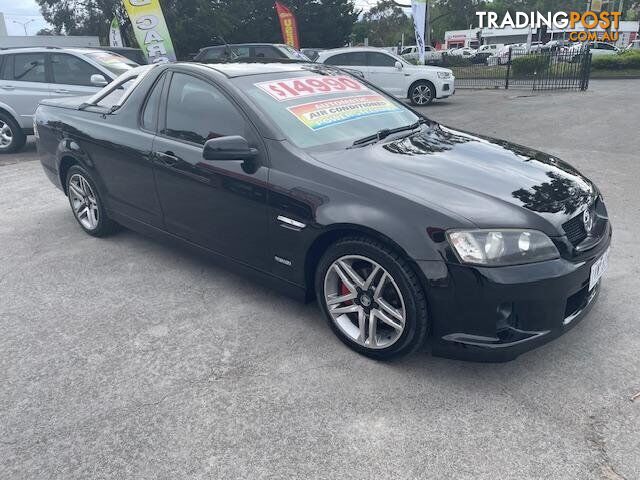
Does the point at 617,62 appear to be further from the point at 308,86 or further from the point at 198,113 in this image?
the point at 198,113

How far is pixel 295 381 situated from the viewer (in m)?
2.81

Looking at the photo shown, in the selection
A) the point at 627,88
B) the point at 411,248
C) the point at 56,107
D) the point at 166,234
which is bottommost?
→ the point at 627,88

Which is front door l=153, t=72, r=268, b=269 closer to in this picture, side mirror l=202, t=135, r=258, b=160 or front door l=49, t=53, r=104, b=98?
side mirror l=202, t=135, r=258, b=160

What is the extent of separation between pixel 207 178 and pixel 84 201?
2005mm

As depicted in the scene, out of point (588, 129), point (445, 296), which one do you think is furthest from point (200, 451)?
point (588, 129)

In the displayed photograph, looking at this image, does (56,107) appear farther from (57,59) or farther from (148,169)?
(57,59)

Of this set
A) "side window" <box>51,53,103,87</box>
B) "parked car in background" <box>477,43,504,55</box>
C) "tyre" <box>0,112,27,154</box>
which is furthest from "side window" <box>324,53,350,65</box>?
"parked car in background" <box>477,43,504,55</box>

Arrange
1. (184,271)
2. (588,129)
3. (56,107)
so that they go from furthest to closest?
1. (588,129)
2. (56,107)
3. (184,271)

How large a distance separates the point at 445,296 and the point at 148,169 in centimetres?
245

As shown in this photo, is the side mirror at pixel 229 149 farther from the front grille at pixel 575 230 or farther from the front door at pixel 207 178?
the front grille at pixel 575 230

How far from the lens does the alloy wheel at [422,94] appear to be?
546 inches

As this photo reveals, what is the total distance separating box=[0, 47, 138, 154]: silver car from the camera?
28.8 feet

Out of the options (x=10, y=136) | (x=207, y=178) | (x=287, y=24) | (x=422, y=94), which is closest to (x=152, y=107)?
(x=207, y=178)

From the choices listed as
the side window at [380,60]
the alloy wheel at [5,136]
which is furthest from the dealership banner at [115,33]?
the alloy wheel at [5,136]
